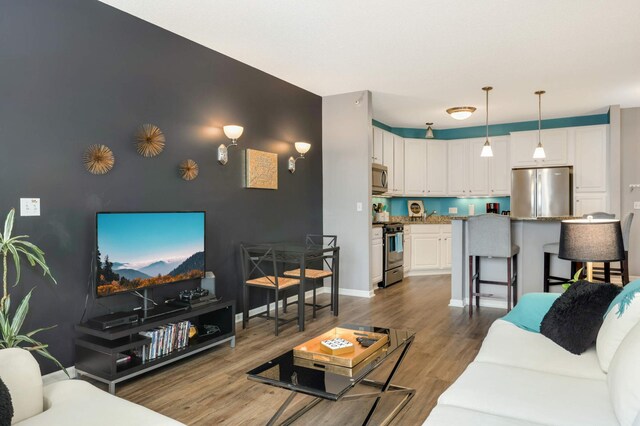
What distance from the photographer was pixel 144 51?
3.54 m

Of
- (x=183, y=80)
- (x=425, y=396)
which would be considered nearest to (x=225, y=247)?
(x=183, y=80)

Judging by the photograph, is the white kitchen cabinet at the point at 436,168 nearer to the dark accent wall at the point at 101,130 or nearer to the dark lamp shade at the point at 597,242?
the dark accent wall at the point at 101,130

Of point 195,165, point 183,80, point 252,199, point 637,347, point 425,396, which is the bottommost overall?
point 425,396

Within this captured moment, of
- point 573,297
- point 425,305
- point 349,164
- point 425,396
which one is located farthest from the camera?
point 349,164

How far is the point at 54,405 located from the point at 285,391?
1.43 m

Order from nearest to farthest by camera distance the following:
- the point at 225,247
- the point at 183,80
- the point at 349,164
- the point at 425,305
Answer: the point at 183,80, the point at 225,247, the point at 425,305, the point at 349,164

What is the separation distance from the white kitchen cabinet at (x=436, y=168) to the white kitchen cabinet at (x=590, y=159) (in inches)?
83.4

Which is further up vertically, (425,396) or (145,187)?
(145,187)

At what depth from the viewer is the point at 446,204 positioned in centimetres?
832

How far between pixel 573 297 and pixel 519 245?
273 centimetres

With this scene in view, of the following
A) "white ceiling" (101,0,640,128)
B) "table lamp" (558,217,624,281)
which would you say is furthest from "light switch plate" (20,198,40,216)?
"table lamp" (558,217,624,281)

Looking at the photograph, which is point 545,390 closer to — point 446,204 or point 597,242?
point 597,242

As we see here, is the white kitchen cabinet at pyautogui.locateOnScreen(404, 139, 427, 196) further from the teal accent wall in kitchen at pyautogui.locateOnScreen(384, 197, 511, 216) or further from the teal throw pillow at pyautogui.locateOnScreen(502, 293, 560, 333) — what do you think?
the teal throw pillow at pyautogui.locateOnScreen(502, 293, 560, 333)

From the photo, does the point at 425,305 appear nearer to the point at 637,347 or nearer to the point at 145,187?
the point at 145,187
